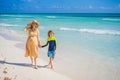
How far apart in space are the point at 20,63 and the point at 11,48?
1.03 m

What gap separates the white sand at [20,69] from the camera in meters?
4.40

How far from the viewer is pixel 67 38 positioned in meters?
7.24

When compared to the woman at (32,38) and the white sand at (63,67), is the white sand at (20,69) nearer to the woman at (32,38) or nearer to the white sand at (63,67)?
the white sand at (63,67)

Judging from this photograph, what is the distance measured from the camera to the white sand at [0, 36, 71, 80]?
4.40 metres

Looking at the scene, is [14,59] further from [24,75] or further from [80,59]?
[80,59]

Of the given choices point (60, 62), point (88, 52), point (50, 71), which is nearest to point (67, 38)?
point (88, 52)

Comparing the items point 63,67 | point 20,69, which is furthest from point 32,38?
point 63,67

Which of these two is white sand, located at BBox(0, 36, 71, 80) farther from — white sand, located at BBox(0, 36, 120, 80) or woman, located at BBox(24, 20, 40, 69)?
woman, located at BBox(24, 20, 40, 69)

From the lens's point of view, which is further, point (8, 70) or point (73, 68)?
point (73, 68)

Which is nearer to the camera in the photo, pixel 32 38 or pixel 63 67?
Answer: pixel 32 38

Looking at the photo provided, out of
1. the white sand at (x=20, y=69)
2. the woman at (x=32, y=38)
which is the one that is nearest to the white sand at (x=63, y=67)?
the white sand at (x=20, y=69)

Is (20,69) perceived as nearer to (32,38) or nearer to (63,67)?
(32,38)

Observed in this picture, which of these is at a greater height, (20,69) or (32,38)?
(32,38)

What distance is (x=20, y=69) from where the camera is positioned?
465cm
